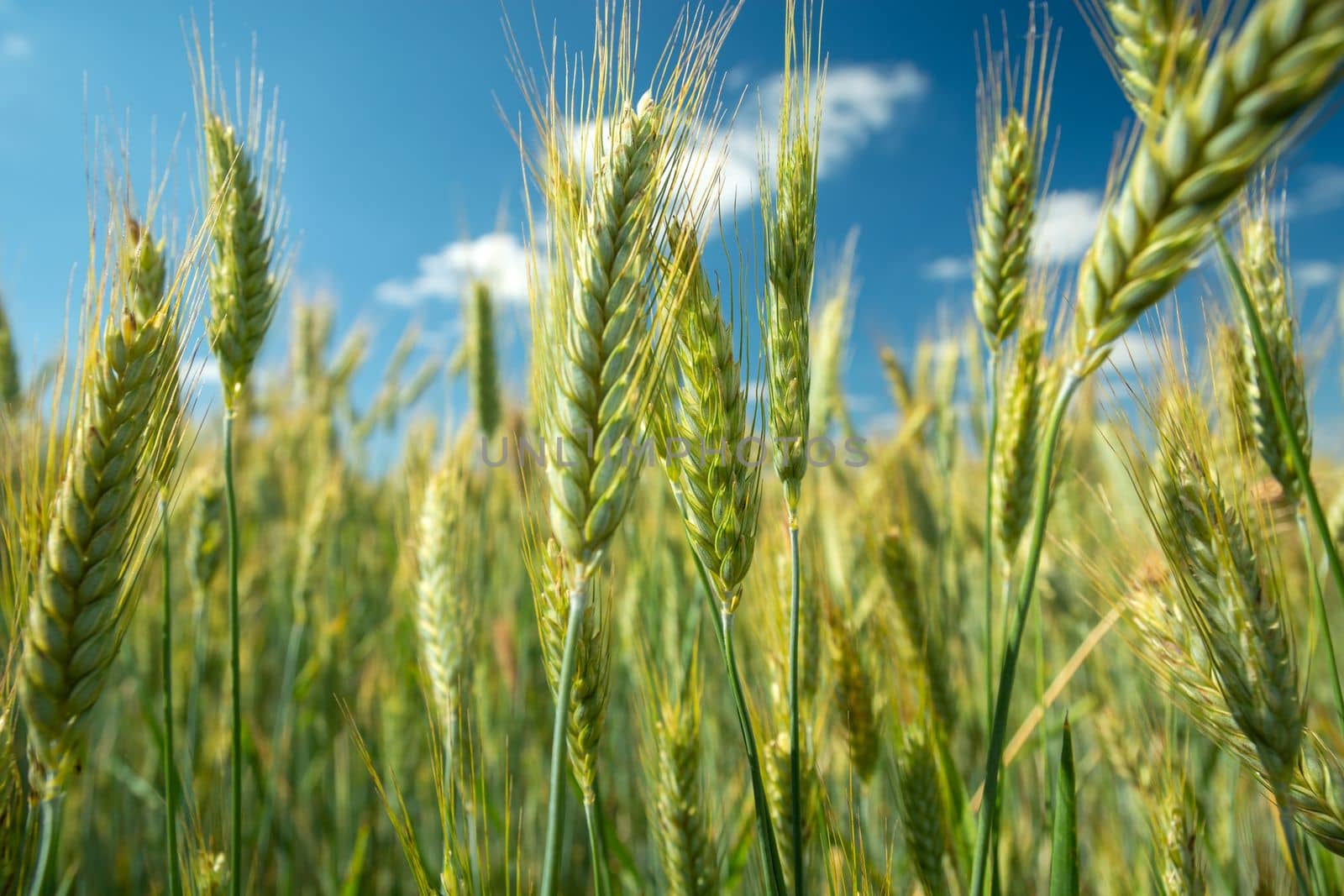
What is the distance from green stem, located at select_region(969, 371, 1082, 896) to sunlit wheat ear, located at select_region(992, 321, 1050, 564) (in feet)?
2.01

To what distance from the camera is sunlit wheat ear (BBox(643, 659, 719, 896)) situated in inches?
55.1

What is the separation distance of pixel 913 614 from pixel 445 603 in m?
1.22

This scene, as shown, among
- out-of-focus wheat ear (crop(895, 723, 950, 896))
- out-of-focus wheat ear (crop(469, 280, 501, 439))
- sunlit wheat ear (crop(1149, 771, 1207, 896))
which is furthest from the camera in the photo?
out-of-focus wheat ear (crop(469, 280, 501, 439))

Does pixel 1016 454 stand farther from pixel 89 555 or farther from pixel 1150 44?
pixel 89 555

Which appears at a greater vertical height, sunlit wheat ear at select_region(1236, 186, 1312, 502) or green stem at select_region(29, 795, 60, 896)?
sunlit wheat ear at select_region(1236, 186, 1312, 502)

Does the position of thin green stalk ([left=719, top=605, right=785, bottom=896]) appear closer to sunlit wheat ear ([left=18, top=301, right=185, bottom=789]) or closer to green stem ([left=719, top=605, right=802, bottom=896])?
green stem ([left=719, top=605, right=802, bottom=896])

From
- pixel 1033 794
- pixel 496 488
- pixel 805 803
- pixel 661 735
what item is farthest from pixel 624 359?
pixel 496 488

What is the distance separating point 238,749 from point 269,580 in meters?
2.87

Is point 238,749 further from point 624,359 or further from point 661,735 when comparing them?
point 624,359

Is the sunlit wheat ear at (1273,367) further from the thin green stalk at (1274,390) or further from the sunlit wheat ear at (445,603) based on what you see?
the sunlit wheat ear at (445,603)

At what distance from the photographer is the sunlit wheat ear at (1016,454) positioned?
162 cm

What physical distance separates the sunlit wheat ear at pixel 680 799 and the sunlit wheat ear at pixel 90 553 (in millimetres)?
881

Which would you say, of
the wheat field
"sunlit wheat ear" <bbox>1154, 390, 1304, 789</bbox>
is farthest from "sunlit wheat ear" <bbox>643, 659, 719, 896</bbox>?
"sunlit wheat ear" <bbox>1154, 390, 1304, 789</bbox>

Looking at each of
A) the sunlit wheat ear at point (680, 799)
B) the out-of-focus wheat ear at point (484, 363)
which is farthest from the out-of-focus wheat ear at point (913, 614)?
the out-of-focus wheat ear at point (484, 363)
